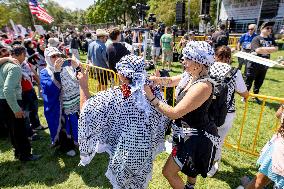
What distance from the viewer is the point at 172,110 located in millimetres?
2211

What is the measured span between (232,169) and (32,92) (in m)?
4.52

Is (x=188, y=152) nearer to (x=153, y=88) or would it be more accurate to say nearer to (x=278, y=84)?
(x=153, y=88)

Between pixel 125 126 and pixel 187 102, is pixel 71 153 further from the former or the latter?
pixel 187 102

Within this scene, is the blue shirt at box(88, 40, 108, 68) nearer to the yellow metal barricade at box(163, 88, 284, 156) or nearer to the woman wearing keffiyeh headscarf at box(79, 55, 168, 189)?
the yellow metal barricade at box(163, 88, 284, 156)

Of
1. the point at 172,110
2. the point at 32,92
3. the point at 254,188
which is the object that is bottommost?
the point at 254,188

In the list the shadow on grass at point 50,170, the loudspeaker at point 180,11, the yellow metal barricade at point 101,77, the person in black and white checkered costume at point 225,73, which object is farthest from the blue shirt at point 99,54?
the loudspeaker at point 180,11

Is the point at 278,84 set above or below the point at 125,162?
below

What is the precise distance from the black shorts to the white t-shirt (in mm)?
981

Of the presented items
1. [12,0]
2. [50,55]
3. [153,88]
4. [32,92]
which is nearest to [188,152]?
[153,88]

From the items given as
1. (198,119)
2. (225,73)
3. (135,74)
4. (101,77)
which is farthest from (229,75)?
(101,77)

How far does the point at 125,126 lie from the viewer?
7.34 ft

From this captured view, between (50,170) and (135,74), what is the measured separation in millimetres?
3102

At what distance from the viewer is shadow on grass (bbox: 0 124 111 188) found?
3961mm

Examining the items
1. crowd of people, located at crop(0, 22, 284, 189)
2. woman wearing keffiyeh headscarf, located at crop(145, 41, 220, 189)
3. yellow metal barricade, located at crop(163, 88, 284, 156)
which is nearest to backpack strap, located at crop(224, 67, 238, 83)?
crowd of people, located at crop(0, 22, 284, 189)
